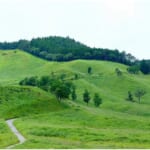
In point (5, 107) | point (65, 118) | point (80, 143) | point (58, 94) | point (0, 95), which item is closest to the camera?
point (80, 143)

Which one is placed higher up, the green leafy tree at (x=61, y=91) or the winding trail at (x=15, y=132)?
the green leafy tree at (x=61, y=91)

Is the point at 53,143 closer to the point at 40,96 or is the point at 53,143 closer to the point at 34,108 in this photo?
the point at 34,108

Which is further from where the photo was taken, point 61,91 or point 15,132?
point 61,91

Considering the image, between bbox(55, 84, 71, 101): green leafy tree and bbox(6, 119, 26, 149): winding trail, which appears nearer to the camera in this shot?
bbox(6, 119, 26, 149): winding trail

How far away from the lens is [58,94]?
151 m

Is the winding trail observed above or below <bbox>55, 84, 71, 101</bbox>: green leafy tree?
below

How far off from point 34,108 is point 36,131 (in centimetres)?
4307

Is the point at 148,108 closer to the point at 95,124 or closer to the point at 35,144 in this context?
the point at 95,124

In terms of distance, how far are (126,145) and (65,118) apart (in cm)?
4630

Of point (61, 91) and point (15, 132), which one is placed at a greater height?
point (61, 91)

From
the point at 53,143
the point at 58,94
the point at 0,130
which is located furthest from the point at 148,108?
the point at 53,143

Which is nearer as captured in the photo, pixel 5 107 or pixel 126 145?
pixel 126 145

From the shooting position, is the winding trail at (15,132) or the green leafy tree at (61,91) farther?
the green leafy tree at (61,91)

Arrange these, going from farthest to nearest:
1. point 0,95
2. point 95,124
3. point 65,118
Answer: point 0,95, point 65,118, point 95,124
